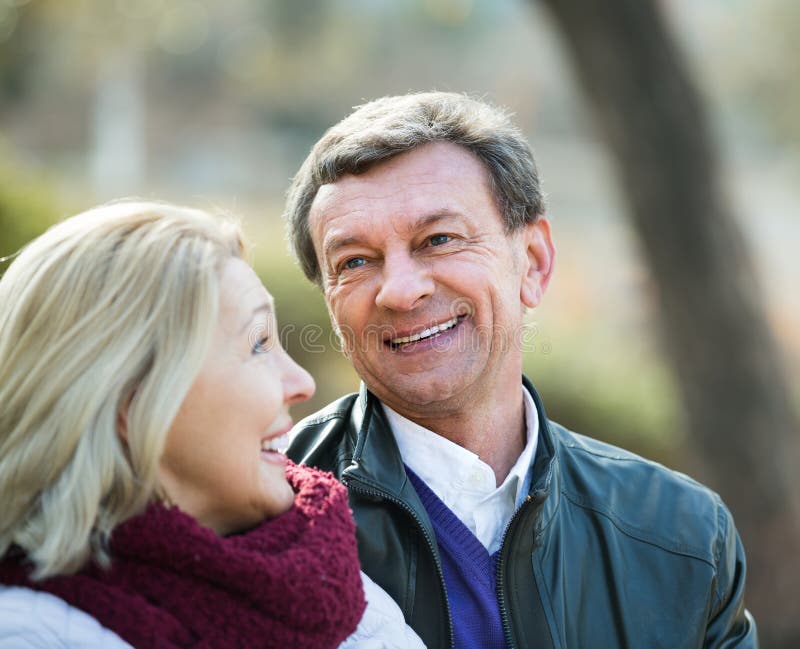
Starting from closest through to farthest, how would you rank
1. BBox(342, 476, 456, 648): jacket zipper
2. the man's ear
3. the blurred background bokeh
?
BBox(342, 476, 456, 648): jacket zipper, the man's ear, the blurred background bokeh

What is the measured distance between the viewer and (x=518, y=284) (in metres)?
2.87

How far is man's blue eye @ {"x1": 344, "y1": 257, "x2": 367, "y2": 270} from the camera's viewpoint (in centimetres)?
268

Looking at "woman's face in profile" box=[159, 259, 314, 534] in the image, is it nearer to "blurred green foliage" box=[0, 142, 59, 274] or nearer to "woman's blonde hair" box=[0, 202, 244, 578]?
"woman's blonde hair" box=[0, 202, 244, 578]

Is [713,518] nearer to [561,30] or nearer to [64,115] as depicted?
[561,30]

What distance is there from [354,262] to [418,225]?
0.74 ft

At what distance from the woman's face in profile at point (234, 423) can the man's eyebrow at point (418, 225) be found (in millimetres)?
666

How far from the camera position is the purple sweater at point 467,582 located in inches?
93.6

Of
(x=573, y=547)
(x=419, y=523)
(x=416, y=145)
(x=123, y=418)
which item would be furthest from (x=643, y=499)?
(x=123, y=418)

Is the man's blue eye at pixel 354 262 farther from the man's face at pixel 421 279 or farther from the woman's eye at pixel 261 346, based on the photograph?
the woman's eye at pixel 261 346

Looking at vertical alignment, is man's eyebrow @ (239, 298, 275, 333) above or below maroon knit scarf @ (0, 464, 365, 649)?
above

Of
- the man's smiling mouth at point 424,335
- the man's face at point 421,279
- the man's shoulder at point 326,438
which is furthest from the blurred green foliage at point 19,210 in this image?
the man's smiling mouth at point 424,335

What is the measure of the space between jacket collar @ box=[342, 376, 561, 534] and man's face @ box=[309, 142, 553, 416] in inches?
3.0

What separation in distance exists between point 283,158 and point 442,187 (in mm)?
29017

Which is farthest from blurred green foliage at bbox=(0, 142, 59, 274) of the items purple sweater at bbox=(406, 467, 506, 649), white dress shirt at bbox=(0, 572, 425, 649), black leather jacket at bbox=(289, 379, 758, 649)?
white dress shirt at bbox=(0, 572, 425, 649)
